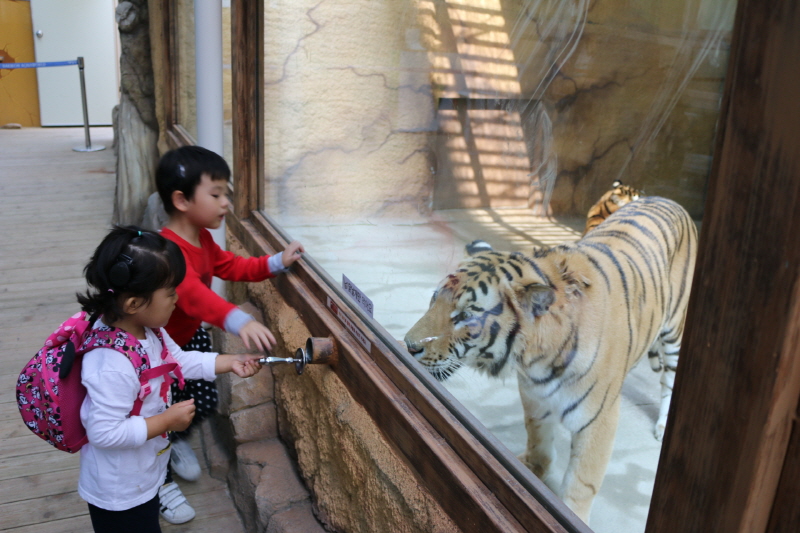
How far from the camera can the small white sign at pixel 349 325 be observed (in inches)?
70.8

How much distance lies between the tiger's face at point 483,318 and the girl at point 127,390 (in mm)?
597

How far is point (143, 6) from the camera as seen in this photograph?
228 inches

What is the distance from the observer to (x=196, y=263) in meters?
2.16

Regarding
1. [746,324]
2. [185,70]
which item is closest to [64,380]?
[746,324]

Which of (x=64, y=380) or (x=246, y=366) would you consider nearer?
(x=64, y=380)

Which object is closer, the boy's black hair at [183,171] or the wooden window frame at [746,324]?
the wooden window frame at [746,324]

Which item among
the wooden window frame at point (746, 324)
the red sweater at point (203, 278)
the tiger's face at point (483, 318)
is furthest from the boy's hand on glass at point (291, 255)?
the wooden window frame at point (746, 324)

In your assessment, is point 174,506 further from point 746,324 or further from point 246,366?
point 746,324

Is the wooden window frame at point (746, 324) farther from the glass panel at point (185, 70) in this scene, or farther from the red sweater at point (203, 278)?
the glass panel at point (185, 70)

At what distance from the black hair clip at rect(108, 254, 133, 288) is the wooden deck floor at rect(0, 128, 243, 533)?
1.10 meters

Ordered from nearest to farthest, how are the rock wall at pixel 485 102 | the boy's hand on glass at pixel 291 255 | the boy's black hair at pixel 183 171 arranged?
the rock wall at pixel 485 102 < the boy's black hair at pixel 183 171 < the boy's hand on glass at pixel 291 255

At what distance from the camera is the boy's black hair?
6.75ft

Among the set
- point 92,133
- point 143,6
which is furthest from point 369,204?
point 92,133

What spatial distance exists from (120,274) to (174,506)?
1.10m
